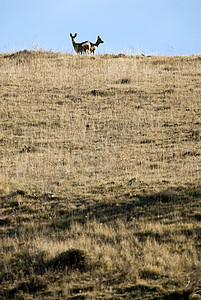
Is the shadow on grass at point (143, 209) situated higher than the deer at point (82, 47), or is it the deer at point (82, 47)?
the deer at point (82, 47)

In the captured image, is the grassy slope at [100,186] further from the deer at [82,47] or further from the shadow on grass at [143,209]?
the deer at [82,47]

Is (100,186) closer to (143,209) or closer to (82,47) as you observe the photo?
(143,209)

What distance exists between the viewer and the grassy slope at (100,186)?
6531 millimetres

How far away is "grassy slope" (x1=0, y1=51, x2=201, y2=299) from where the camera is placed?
6.53 metres

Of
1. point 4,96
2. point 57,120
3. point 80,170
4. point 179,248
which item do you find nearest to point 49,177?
point 80,170

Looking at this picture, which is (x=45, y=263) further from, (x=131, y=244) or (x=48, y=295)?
(x=131, y=244)

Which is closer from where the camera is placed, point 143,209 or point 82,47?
point 143,209

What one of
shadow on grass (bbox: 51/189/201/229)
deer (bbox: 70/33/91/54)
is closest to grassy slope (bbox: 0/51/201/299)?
shadow on grass (bbox: 51/189/201/229)

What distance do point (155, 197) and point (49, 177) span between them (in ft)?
11.2

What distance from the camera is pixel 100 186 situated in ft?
35.3

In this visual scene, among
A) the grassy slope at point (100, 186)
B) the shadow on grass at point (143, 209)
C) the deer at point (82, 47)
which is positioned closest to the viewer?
the grassy slope at point (100, 186)

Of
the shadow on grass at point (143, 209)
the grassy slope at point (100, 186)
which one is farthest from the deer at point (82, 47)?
the shadow on grass at point (143, 209)

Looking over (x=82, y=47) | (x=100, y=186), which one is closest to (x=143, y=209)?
(x=100, y=186)

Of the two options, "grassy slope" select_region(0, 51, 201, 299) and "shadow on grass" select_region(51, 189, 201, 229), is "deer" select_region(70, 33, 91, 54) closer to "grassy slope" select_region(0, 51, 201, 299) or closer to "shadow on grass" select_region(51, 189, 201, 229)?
"grassy slope" select_region(0, 51, 201, 299)
